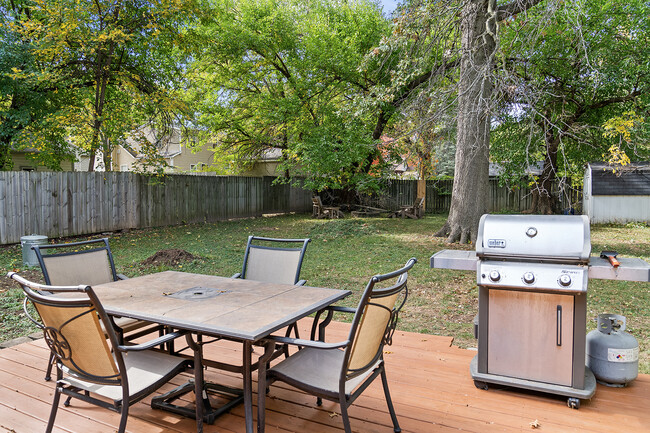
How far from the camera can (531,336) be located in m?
2.55

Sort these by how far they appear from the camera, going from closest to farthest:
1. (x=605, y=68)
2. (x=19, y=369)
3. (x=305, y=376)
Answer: (x=305, y=376)
(x=19, y=369)
(x=605, y=68)

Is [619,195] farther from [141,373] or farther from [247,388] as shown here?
[141,373]

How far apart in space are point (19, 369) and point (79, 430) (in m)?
1.13

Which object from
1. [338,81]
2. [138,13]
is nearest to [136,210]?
[138,13]

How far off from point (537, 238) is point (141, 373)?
2343mm

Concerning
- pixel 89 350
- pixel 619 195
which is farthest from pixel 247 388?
pixel 619 195

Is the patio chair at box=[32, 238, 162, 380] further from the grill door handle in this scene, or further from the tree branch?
the tree branch

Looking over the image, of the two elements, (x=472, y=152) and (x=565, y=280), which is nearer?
(x=565, y=280)

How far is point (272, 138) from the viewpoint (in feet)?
51.2

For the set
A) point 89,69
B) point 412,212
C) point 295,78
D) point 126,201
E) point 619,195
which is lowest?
point 412,212

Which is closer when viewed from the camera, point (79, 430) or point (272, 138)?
point (79, 430)

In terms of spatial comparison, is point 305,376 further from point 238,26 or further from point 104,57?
point 238,26

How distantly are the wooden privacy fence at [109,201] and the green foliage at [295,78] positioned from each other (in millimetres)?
2418

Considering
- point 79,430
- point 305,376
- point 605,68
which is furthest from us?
point 605,68
